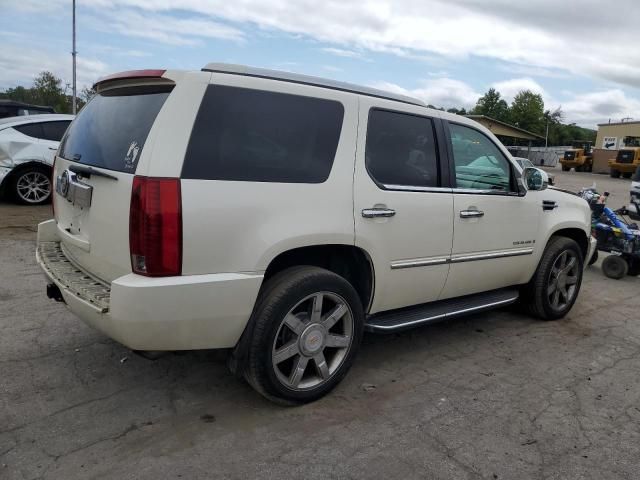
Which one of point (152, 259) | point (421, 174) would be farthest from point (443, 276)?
point (152, 259)

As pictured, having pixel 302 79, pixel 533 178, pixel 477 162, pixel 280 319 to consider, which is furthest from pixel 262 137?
pixel 533 178

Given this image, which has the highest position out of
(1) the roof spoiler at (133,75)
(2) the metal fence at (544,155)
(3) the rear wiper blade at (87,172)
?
(2) the metal fence at (544,155)

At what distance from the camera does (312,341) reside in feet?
10.3

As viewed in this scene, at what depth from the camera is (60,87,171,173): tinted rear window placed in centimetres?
280

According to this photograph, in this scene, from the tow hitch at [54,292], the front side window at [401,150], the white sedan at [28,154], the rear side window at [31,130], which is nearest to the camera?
the tow hitch at [54,292]

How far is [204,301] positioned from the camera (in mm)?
2684

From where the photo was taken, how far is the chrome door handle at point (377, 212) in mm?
3264

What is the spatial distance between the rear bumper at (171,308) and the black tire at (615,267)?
5956 mm

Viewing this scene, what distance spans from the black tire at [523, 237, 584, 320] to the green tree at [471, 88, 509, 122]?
9357 centimetres

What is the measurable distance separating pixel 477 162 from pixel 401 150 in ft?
3.09

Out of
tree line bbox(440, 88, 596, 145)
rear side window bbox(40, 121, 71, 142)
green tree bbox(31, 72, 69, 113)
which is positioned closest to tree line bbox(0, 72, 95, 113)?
green tree bbox(31, 72, 69, 113)

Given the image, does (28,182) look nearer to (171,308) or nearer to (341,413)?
(171,308)

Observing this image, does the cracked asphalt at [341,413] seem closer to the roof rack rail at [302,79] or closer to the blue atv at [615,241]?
the roof rack rail at [302,79]

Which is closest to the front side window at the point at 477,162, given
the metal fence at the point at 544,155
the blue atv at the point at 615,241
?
the blue atv at the point at 615,241
